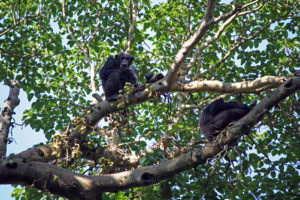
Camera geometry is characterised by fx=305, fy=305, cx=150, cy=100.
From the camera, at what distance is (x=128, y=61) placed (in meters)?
7.70

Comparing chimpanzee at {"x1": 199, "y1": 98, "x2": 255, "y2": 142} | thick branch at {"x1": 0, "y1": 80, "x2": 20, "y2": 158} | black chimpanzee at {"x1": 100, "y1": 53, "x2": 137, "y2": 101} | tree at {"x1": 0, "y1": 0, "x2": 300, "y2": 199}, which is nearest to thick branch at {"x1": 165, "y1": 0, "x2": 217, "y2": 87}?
tree at {"x1": 0, "y1": 0, "x2": 300, "y2": 199}

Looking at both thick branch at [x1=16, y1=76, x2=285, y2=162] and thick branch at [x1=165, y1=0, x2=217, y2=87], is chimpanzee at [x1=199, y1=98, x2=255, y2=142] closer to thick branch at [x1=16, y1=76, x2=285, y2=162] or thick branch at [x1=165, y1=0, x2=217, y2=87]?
thick branch at [x1=16, y1=76, x2=285, y2=162]

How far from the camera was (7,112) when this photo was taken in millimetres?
4691

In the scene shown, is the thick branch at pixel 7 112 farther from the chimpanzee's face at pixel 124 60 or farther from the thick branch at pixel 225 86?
the chimpanzee's face at pixel 124 60

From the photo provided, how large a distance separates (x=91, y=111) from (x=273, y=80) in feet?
9.94

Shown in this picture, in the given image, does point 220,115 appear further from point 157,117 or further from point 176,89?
point 157,117

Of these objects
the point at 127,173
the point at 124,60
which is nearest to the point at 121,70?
the point at 124,60

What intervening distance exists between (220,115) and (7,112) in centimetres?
361

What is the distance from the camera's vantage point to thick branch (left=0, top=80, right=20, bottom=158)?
4.25 metres

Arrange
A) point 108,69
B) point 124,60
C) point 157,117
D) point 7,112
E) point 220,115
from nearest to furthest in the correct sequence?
point 7,112, point 220,115, point 108,69, point 124,60, point 157,117

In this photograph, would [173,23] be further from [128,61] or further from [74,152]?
[74,152]

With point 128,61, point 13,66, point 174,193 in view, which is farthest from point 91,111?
point 13,66

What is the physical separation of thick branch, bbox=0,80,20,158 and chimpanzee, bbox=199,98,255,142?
328 cm

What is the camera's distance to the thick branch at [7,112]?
425 centimetres
